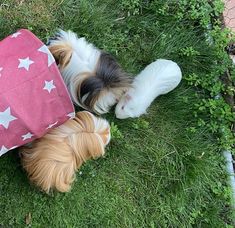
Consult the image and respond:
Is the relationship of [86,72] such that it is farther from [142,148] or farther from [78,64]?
[142,148]

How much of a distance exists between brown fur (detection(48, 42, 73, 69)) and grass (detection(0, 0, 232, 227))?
0.52 m

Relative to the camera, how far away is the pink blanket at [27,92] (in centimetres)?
224

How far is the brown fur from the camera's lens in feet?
8.38

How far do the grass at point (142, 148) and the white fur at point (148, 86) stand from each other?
13cm

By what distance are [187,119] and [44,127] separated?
1183 millimetres

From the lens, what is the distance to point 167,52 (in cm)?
321

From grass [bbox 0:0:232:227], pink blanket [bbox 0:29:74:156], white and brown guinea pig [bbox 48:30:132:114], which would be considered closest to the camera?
pink blanket [bbox 0:29:74:156]

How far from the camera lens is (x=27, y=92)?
2.27 metres

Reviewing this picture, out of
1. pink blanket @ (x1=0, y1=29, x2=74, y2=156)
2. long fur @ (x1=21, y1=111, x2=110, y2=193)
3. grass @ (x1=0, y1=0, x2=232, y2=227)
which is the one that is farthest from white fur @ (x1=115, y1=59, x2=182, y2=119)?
pink blanket @ (x1=0, y1=29, x2=74, y2=156)

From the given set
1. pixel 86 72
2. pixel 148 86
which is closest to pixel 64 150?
pixel 86 72

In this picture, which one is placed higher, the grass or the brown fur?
the brown fur

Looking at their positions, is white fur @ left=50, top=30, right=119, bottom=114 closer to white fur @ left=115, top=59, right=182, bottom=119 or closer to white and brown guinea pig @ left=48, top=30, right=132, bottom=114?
Result: white and brown guinea pig @ left=48, top=30, right=132, bottom=114

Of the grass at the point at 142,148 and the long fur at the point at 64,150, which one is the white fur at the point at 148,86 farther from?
the long fur at the point at 64,150

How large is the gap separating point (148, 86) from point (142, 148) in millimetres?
453
